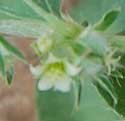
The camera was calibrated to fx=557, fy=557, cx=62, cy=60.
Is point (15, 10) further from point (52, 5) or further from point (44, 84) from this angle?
point (44, 84)

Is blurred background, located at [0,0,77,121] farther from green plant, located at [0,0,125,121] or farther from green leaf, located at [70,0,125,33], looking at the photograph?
green plant, located at [0,0,125,121]

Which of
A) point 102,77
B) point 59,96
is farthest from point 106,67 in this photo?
point 59,96

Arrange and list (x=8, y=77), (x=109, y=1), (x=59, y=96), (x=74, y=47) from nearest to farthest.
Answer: (x=74, y=47), (x=8, y=77), (x=109, y=1), (x=59, y=96)

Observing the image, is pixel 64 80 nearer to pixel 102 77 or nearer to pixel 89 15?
pixel 102 77

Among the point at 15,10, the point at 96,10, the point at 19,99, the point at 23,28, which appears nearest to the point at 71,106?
the point at 96,10

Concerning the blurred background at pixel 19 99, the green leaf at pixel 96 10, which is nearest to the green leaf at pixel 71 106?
the green leaf at pixel 96 10

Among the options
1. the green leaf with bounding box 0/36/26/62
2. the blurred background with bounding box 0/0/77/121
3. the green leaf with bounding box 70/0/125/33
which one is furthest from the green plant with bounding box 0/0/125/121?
the blurred background with bounding box 0/0/77/121

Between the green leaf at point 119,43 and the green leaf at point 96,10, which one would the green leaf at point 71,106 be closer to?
the green leaf at point 96,10
